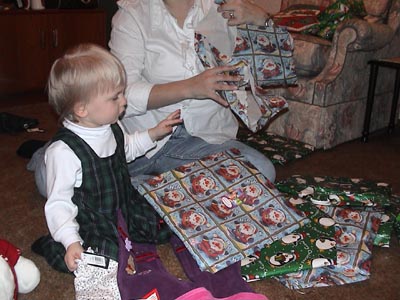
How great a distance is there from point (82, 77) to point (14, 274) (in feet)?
1.50

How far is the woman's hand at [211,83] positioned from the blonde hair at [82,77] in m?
0.21

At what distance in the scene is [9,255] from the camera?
109cm

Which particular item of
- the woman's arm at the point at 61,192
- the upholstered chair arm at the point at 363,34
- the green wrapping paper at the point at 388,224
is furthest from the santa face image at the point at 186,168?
the upholstered chair arm at the point at 363,34

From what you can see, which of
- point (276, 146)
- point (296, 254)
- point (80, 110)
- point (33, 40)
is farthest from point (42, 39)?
point (296, 254)

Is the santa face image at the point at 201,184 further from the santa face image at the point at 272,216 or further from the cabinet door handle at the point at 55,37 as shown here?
the cabinet door handle at the point at 55,37

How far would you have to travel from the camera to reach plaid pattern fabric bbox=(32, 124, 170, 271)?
3.96 ft

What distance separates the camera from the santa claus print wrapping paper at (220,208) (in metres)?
1.28

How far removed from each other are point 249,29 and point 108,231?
688 mm

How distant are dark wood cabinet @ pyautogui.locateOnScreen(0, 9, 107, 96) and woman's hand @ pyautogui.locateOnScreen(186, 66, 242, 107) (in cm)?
203

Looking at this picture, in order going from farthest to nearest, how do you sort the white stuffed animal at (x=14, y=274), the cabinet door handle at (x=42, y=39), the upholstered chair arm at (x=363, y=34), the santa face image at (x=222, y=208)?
1. the cabinet door handle at (x=42, y=39)
2. the upholstered chair arm at (x=363, y=34)
3. the santa face image at (x=222, y=208)
4. the white stuffed animal at (x=14, y=274)

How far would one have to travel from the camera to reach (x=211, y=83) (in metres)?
1.30

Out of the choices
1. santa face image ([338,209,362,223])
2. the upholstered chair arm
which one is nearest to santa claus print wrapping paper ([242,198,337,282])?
santa face image ([338,209,362,223])

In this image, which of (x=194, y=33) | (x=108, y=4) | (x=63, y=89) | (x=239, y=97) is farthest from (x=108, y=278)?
(x=108, y=4)

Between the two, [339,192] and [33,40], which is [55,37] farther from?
[339,192]
